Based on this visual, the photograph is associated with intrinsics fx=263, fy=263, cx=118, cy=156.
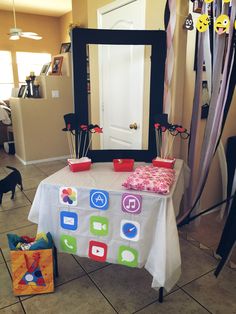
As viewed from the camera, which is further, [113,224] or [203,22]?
[203,22]

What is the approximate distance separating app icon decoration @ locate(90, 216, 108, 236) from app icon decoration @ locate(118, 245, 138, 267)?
13 cm

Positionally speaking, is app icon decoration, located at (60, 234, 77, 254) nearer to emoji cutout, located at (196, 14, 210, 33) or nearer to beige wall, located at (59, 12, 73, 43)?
emoji cutout, located at (196, 14, 210, 33)

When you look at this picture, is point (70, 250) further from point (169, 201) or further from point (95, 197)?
point (169, 201)

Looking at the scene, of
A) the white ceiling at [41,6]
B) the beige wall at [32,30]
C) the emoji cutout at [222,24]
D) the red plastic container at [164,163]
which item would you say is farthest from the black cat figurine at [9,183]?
the beige wall at [32,30]

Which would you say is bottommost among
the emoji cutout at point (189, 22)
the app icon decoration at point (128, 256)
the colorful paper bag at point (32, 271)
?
the colorful paper bag at point (32, 271)

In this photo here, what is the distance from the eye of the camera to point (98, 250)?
1569mm

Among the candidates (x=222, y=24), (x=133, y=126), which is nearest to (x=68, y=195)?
(x=133, y=126)

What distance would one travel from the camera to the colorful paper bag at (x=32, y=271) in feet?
5.10

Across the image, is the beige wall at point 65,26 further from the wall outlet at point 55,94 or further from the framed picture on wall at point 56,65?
the wall outlet at point 55,94

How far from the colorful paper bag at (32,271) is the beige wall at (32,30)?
238 inches

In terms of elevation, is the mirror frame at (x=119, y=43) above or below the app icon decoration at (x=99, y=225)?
above

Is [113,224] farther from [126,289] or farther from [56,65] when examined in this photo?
[56,65]

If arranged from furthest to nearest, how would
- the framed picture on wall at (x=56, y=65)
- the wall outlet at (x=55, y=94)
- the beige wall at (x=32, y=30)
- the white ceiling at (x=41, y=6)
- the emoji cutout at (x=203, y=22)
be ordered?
the beige wall at (x=32, y=30), the white ceiling at (x=41, y=6), the framed picture on wall at (x=56, y=65), the wall outlet at (x=55, y=94), the emoji cutout at (x=203, y=22)

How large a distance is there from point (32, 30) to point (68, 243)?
647cm
